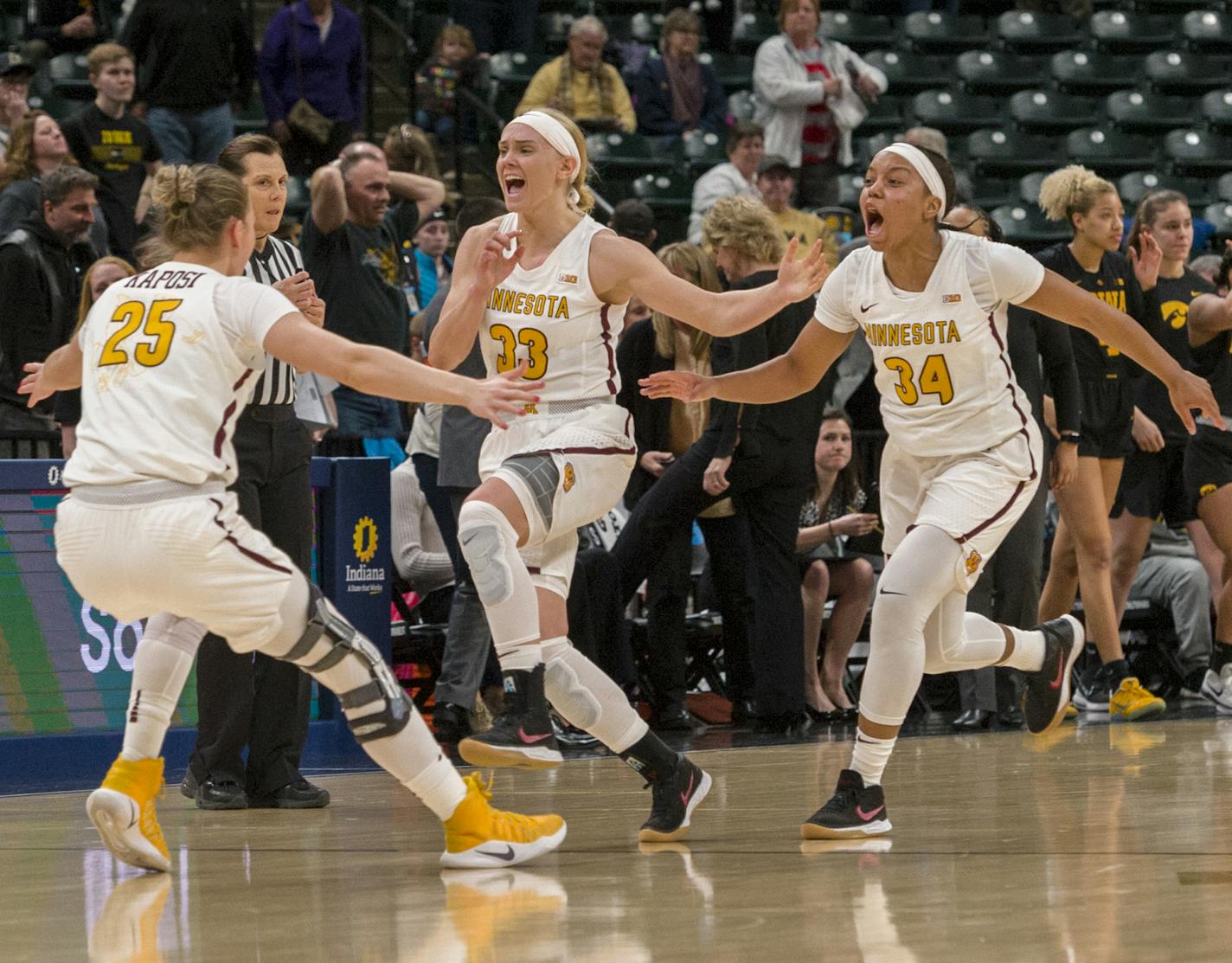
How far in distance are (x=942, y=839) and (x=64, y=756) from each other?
3983 mm

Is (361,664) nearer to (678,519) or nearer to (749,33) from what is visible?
(678,519)

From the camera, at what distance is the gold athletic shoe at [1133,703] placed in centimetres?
899

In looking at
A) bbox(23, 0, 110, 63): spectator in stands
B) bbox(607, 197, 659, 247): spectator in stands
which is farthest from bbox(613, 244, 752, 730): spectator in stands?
bbox(23, 0, 110, 63): spectator in stands

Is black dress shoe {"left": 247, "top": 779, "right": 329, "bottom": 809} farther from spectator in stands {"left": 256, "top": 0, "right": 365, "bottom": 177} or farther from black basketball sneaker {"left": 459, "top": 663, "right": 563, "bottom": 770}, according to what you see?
spectator in stands {"left": 256, "top": 0, "right": 365, "bottom": 177}

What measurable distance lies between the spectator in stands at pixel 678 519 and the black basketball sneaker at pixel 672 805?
336 cm

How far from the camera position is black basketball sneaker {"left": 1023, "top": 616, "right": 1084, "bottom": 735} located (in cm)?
652

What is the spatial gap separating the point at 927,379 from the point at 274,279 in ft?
7.34

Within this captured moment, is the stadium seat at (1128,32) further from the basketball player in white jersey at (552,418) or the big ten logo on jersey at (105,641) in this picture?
the basketball player in white jersey at (552,418)

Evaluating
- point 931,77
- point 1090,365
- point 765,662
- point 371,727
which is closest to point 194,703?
point 765,662

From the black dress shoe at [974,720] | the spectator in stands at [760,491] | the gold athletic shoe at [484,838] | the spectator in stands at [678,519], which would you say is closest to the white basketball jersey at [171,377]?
the gold athletic shoe at [484,838]

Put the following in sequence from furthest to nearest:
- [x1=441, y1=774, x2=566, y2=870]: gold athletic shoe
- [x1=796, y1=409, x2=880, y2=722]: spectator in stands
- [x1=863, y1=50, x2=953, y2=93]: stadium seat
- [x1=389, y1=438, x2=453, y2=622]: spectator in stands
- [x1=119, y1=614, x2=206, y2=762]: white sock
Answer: [x1=863, y1=50, x2=953, y2=93]: stadium seat → [x1=796, y1=409, x2=880, y2=722]: spectator in stands → [x1=389, y1=438, x2=453, y2=622]: spectator in stands → [x1=119, y1=614, x2=206, y2=762]: white sock → [x1=441, y1=774, x2=566, y2=870]: gold athletic shoe

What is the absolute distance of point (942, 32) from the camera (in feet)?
54.1

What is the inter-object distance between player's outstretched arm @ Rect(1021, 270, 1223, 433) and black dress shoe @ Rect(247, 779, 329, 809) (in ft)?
9.21

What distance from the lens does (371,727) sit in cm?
459
